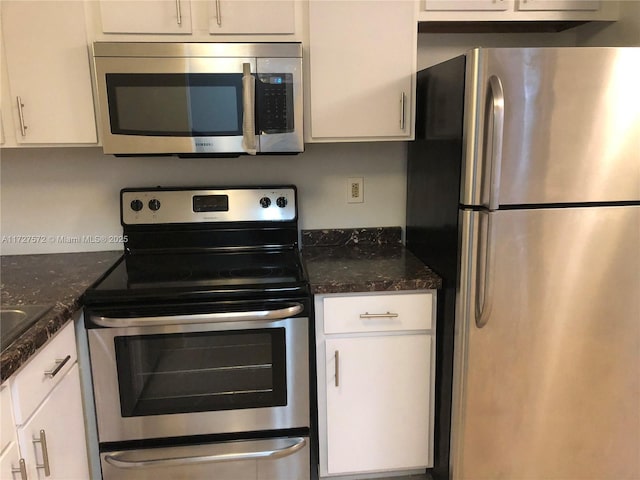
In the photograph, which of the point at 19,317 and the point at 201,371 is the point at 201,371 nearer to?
the point at 201,371

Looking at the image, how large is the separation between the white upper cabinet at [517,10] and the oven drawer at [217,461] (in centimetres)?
165

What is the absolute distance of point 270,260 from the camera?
1.99 m

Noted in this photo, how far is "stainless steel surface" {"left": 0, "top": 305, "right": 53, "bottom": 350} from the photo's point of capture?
129cm

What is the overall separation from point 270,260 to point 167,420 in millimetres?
701

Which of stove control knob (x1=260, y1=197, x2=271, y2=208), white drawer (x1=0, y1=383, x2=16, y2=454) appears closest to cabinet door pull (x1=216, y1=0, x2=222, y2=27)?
stove control knob (x1=260, y1=197, x2=271, y2=208)

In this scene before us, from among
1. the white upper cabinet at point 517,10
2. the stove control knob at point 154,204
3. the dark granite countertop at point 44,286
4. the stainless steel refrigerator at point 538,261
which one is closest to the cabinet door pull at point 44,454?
the dark granite countertop at point 44,286

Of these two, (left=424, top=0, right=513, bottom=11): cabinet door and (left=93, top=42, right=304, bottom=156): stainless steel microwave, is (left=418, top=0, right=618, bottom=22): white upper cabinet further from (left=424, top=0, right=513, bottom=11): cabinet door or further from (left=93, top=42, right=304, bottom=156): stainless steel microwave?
(left=93, top=42, right=304, bottom=156): stainless steel microwave

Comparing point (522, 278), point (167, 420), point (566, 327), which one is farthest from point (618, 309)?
point (167, 420)

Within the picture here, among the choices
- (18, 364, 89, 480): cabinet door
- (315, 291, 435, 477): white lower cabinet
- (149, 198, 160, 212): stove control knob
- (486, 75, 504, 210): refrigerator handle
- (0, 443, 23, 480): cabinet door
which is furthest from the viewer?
(149, 198, 160, 212): stove control knob

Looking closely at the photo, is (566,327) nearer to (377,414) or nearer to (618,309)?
(618,309)

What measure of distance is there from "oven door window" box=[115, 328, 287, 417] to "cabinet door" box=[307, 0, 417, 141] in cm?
81

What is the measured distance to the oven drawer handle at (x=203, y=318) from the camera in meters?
1.60

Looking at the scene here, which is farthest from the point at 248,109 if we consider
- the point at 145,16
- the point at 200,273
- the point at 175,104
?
the point at 200,273

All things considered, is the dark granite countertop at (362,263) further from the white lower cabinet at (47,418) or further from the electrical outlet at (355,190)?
the white lower cabinet at (47,418)
